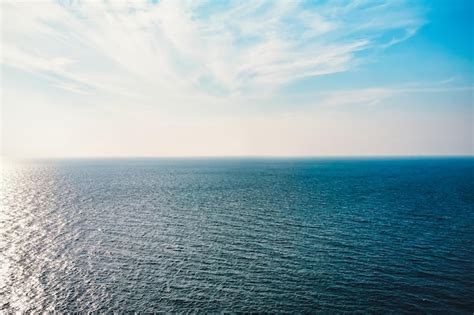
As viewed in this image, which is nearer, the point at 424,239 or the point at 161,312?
the point at 161,312

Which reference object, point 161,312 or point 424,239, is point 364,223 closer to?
point 424,239

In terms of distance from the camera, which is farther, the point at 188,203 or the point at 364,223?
the point at 188,203

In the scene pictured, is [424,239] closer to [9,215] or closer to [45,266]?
[45,266]

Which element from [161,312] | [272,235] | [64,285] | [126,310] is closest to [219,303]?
[161,312]

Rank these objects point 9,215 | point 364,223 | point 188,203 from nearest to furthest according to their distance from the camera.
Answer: point 364,223 → point 9,215 → point 188,203

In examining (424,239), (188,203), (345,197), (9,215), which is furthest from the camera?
(345,197)

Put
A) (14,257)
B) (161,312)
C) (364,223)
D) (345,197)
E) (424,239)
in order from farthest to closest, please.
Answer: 1. (345,197)
2. (364,223)
3. (424,239)
4. (14,257)
5. (161,312)

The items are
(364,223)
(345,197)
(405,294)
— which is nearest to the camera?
(405,294)

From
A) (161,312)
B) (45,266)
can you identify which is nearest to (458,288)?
(161,312)
